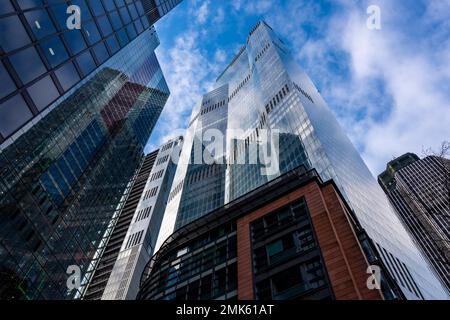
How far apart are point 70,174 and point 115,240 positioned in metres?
80.0

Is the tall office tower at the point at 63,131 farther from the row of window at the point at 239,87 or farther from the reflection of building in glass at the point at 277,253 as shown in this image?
the row of window at the point at 239,87

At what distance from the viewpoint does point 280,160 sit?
201 feet

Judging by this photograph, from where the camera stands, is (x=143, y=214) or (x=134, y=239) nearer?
(x=134, y=239)

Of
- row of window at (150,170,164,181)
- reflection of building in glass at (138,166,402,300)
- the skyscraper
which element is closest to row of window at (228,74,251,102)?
the skyscraper

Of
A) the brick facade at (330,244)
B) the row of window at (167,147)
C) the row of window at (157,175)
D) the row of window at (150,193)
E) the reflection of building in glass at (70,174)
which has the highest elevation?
the row of window at (167,147)

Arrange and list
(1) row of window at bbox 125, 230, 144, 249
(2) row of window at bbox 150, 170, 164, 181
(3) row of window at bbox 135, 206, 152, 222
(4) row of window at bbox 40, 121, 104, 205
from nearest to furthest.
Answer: (4) row of window at bbox 40, 121, 104, 205, (1) row of window at bbox 125, 230, 144, 249, (3) row of window at bbox 135, 206, 152, 222, (2) row of window at bbox 150, 170, 164, 181

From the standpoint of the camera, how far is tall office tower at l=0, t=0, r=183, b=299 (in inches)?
681

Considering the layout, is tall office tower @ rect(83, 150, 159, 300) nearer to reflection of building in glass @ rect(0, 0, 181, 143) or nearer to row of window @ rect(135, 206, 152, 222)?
row of window @ rect(135, 206, 152, 222)

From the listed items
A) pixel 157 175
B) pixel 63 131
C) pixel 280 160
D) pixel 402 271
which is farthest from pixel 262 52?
pixel 402 271

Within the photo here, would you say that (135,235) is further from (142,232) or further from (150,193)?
(150,193)

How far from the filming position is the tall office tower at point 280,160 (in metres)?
50.2

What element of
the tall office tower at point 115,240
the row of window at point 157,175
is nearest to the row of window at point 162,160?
the tall office tower at point 115,240

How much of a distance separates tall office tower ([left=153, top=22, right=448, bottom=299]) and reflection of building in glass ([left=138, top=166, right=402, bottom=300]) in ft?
28.4

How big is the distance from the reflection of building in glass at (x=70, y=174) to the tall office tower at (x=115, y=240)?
22898 mm
